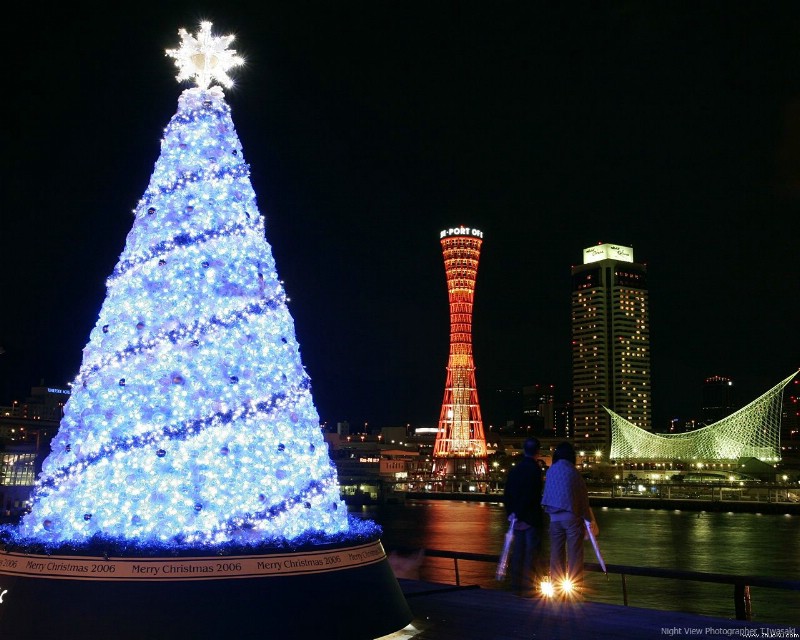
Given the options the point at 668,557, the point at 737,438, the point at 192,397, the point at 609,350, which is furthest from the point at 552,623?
the point at 609,350

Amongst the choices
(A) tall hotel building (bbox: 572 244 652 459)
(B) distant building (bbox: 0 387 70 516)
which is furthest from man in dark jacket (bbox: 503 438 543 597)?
(A) tall hotel building (bbox: 572 244 652 459)

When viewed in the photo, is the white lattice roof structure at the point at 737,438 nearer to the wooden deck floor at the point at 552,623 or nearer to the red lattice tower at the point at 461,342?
the red lattice tower at the point at 461,342

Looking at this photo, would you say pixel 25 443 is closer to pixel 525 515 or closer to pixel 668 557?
pixel 668 557

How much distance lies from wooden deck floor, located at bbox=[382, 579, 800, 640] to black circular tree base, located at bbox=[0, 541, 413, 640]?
2.30ft

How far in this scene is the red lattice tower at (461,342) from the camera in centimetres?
7281

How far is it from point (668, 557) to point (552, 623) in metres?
17.4

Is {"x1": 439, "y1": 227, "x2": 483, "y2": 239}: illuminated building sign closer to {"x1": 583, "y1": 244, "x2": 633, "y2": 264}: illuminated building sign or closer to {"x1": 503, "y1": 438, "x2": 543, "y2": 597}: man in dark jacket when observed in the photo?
{"x1": 503, "y1": 438, "x2": 543, "y2": 597}: man in dark jacket

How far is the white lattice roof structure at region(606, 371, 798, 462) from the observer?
10244 cm

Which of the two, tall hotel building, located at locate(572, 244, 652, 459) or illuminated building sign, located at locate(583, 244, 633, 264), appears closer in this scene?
tall hotel building, located at locate(572, 244, 652, 459)

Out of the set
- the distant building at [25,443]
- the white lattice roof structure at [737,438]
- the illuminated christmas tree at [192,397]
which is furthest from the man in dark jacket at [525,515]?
the white lattice roof structure at [737,438]

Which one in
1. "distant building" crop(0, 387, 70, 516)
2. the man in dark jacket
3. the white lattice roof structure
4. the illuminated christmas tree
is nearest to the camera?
the illuminated christmas tree

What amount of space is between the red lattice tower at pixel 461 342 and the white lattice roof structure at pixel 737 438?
3896 cm

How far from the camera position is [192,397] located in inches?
294

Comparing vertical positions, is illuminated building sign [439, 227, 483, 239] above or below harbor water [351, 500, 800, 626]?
above
